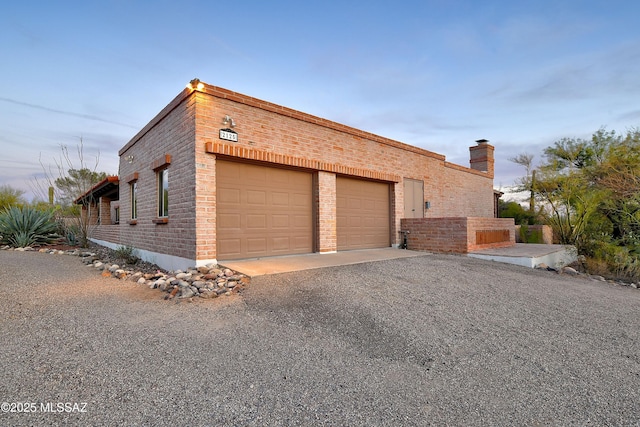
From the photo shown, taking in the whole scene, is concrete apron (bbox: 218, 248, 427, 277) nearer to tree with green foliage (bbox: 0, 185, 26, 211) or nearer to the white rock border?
the white rock border

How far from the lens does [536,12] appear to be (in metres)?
7.29

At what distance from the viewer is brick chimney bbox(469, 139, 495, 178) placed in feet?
52.3

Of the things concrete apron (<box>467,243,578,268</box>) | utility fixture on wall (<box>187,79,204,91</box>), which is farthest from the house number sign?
concrete apron (<box>467,243,578,268</box>)

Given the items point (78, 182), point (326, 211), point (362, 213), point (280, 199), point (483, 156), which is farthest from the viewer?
point (78, 182)

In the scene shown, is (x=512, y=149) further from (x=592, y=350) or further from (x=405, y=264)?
(x=592, y=350)

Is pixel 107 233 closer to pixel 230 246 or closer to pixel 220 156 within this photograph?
pixel 230 246

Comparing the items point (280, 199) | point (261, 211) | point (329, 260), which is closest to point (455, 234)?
point (329, 260)

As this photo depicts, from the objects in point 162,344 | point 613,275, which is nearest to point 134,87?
point 162,344

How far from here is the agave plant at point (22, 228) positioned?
9844 mm

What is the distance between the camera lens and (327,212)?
8.26m

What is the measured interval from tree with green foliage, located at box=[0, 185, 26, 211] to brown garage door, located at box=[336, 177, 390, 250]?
1426 centimetres

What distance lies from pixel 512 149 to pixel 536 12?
17613 millimetres

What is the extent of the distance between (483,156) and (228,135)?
14.2 m

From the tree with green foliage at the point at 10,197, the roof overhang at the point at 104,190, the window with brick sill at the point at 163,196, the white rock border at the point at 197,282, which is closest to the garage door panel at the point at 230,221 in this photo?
the white rock border at the point at 197,282
